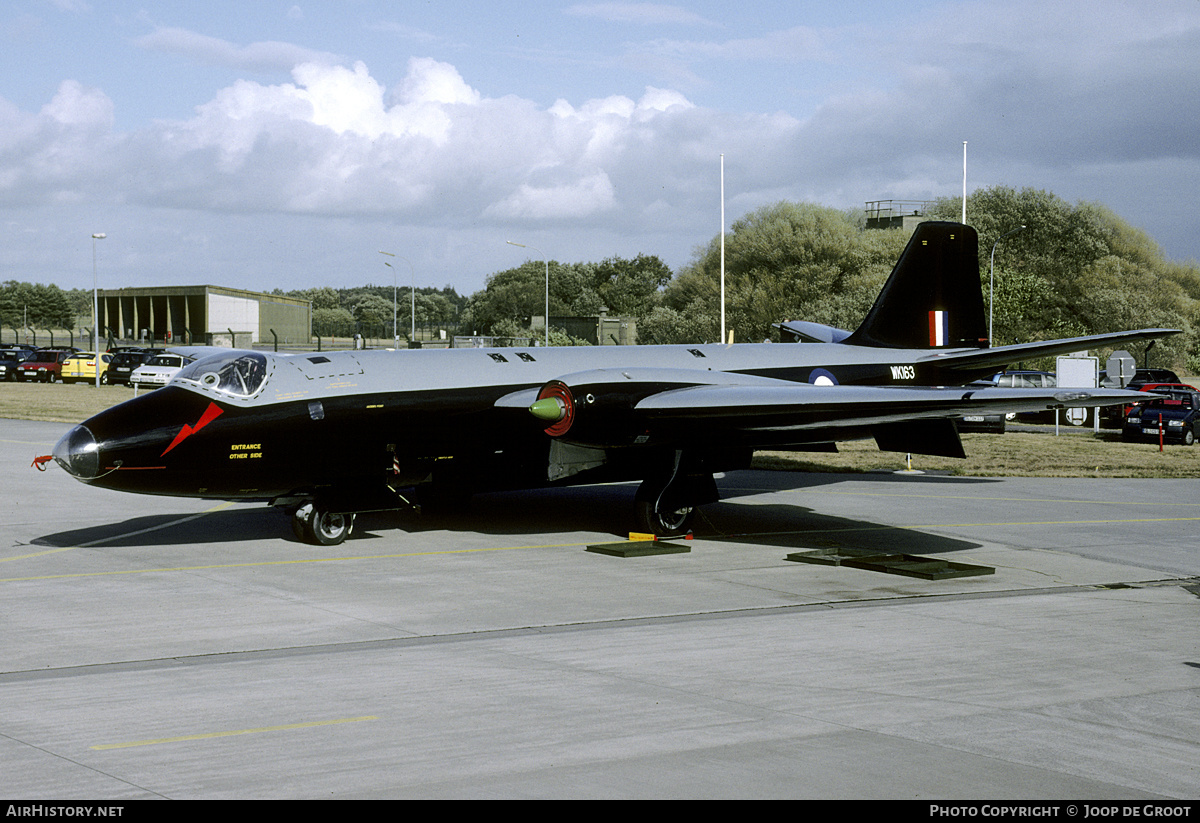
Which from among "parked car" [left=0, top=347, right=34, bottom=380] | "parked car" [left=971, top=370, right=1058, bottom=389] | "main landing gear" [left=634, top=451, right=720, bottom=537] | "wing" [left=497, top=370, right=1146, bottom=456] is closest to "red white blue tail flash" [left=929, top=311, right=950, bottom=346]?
"wing" [left=497, top=370, right=1146, bottom=456]

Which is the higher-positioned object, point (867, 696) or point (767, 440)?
point (767, 440)

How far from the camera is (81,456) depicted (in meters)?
15.5

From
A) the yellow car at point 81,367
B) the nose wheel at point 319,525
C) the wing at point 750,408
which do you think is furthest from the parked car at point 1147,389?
the yellow car at point 81,367

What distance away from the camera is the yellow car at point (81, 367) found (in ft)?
221

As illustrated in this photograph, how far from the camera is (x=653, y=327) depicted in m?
82.4

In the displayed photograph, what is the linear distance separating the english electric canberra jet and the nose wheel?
3 cm

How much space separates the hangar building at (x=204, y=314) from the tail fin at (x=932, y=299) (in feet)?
276

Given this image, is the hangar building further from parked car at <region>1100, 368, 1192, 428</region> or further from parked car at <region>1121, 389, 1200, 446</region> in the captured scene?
parked car at <region>1121, 389, 1200, 446</region>

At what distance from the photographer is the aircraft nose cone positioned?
15.5 meters

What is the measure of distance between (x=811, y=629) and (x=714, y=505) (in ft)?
35.5

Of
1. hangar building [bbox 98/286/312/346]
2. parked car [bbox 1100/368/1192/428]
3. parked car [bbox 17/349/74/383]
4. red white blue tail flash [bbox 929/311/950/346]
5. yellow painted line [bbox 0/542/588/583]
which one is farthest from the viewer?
hangar building [bbox 98/286/312/346]

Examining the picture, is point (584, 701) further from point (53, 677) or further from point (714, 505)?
point (714, 505)
